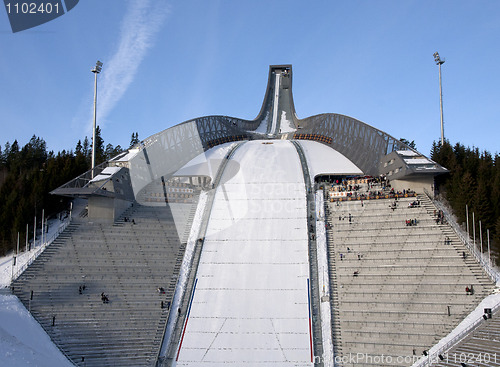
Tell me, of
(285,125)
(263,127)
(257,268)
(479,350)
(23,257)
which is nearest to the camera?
(479,350)

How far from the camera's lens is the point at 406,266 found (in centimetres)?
2066

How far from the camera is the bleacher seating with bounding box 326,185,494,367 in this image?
17.3 metres

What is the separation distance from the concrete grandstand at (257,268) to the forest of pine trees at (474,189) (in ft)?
3.68

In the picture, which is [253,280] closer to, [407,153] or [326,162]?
[407,153]

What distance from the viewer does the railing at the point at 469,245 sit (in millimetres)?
19391

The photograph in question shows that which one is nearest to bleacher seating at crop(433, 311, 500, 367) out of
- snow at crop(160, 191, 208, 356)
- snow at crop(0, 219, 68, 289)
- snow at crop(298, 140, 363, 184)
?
snow at crop(160, 191, 208, 356)

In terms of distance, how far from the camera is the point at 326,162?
112 feet

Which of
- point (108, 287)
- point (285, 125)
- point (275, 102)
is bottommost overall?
point (108, 287)

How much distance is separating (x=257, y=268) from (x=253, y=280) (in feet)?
2.96

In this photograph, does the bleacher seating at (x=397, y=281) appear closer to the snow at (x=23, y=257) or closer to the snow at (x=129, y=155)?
the snow at (x=129, y=155)

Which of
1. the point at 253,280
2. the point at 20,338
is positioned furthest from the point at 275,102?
the point at 20,338

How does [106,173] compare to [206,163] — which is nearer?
[106,173]

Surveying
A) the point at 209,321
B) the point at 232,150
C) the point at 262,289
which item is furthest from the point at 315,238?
the point at 232,150

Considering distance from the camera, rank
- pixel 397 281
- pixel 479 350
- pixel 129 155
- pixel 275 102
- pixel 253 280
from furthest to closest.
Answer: pixel 275 102 < pixel 129 155 < pixel 253 280 < pixel 397 281 < pixel 479 350
